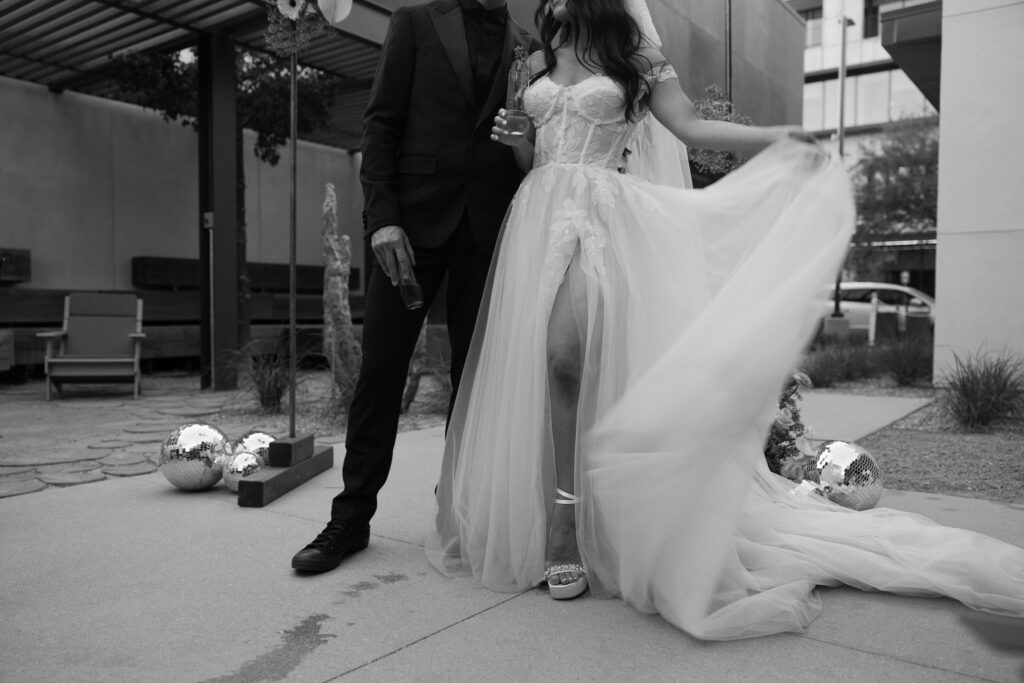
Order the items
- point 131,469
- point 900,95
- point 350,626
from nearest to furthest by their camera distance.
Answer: point 350,626
point 131,469
point 900,95

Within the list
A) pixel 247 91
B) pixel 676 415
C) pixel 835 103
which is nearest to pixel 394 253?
pixel 676 415

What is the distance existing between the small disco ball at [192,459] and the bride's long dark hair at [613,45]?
8.27 ft

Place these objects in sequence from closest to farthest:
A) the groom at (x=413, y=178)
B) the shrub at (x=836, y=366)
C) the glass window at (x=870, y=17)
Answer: the groom at (x=413, y=178), the shrub at (x=836, y=366), the glass window at (x=870, y=17)

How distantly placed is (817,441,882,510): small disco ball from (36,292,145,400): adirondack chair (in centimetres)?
691

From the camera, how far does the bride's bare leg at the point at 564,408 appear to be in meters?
2.54

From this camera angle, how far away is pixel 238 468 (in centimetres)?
387

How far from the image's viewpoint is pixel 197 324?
446 inches

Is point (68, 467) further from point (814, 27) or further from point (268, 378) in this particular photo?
point (814, 27)

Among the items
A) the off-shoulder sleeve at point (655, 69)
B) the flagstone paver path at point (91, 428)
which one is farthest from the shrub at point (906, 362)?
the off-shoulder sleeve at point (655, 69)

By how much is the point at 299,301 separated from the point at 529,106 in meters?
10.1

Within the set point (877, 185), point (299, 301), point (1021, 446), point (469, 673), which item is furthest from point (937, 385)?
point (877, 185)

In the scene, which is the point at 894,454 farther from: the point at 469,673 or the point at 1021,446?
the point at 469,673

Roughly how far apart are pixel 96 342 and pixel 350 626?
24.1ft

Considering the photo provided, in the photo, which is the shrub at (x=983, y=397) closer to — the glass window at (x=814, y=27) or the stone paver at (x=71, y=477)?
the stone paver at (x=71, y=477)
